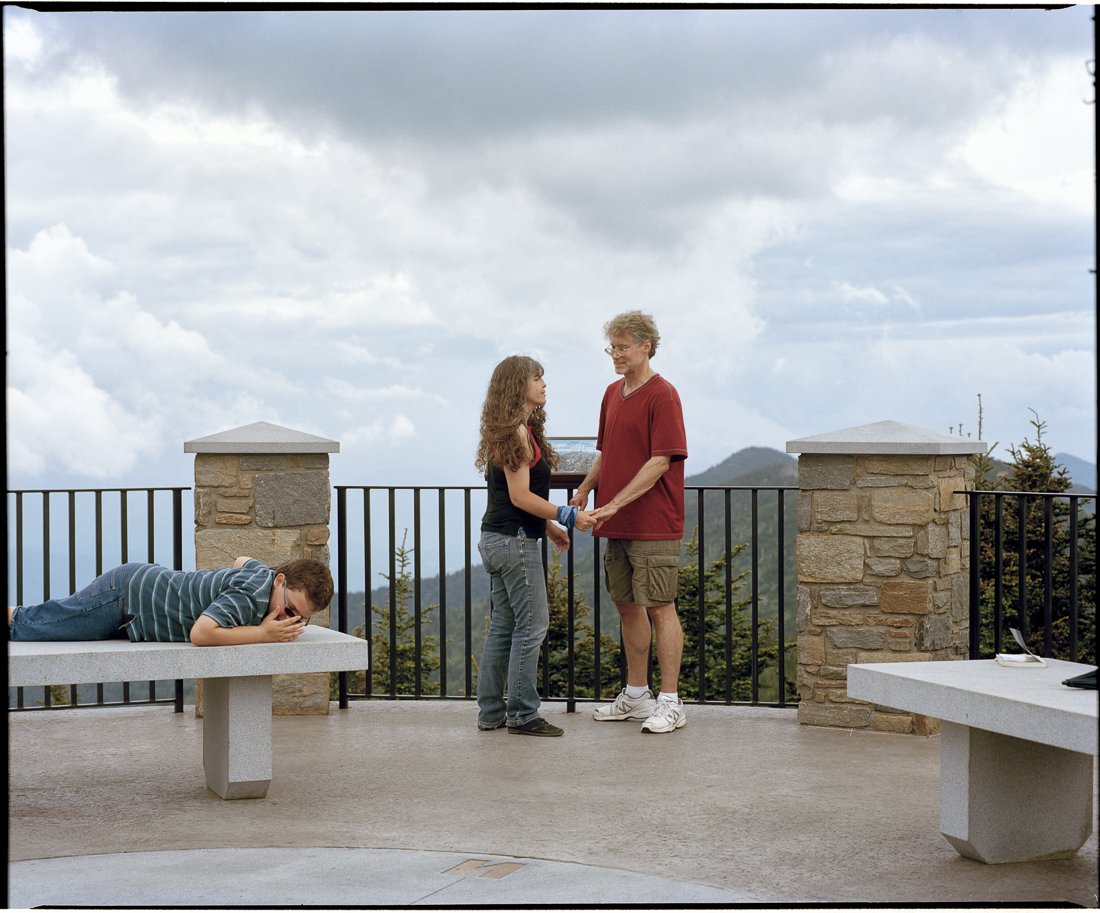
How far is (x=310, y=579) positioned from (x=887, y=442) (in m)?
2.79

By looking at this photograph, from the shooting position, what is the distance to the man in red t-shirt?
19.1 feet

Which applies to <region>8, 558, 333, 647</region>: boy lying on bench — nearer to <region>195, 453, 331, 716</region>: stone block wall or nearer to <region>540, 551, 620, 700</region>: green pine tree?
<region>195, 453, 331, 716</region>: stone block wall

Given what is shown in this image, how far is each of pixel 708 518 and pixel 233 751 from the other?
1886cm

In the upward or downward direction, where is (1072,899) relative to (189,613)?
downward

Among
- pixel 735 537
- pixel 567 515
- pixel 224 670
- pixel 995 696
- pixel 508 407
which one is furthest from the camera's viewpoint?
pixel 735 537

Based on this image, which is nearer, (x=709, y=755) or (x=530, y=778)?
(x=530, y=778)

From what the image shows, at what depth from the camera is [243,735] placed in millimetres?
4711

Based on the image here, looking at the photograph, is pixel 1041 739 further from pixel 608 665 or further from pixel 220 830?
pixel 608 665

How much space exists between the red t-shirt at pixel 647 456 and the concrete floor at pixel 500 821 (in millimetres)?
941

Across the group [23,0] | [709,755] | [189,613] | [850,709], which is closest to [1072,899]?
[709,755]

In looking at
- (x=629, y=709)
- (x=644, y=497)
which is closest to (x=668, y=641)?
(x=629, y=709)

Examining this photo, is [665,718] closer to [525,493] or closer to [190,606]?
[525,493]

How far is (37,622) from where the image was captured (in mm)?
4805

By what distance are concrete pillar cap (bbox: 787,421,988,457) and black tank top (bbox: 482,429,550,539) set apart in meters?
1.17
